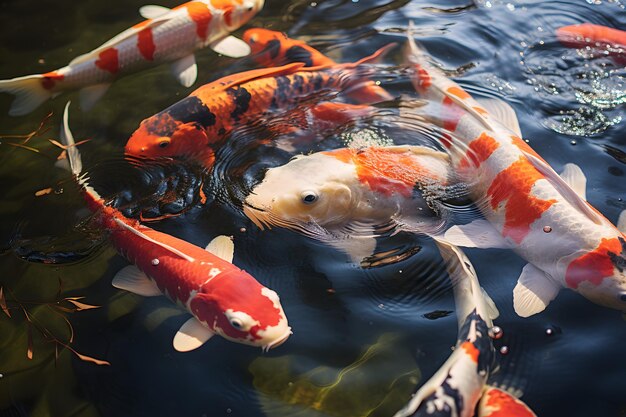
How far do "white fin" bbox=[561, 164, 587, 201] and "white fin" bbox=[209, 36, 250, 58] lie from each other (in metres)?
2.37

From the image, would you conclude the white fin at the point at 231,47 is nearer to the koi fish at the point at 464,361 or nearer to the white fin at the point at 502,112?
the white fin at the point at 502,112

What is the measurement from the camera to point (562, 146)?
3.96 metres

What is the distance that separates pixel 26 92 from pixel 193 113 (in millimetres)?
1093

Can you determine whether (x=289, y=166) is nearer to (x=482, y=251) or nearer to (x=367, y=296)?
(x=367, y=296)

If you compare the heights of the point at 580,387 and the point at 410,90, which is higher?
the point at 410,90

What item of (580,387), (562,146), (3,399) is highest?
(562,146)

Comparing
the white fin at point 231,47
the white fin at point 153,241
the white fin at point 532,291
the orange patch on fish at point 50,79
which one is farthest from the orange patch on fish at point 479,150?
the orange patch on fish at point 50,79

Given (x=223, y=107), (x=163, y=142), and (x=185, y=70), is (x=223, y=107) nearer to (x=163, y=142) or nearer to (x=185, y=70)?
(x=163, y=142)

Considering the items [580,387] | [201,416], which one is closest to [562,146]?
[580,387]

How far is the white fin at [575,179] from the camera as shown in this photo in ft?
11.6

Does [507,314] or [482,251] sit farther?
[482,251]

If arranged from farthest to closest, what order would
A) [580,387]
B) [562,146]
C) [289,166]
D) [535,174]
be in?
[562,146]
[289,166]
[535,174]
[580,387]

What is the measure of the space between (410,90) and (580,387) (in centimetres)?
234

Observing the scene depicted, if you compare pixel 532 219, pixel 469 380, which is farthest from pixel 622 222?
pixel 469 380
